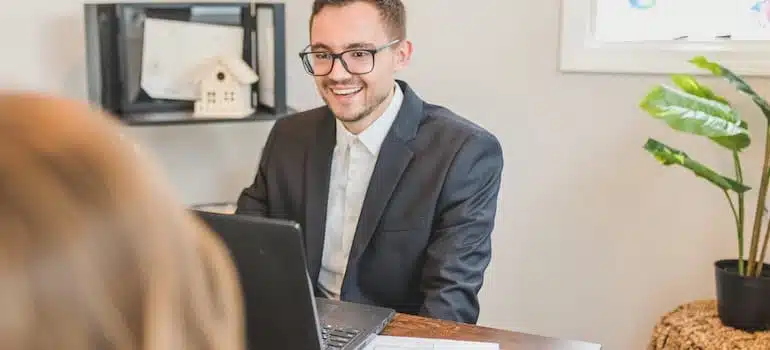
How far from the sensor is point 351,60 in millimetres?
2018

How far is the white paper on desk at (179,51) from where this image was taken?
265 centimetres

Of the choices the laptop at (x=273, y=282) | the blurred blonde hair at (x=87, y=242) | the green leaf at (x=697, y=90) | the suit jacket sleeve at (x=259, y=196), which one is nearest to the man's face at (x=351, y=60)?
the suit jacket sleeve at (x=259, y=196)

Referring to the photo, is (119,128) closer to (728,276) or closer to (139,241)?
(139,241)

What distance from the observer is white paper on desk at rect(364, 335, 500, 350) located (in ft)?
4.62

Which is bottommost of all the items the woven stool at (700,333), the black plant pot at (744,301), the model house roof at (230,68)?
the woven stool at (700,333)

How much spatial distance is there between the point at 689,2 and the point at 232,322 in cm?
215

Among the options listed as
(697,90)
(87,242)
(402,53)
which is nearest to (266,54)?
(402,53)

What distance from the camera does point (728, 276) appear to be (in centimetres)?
210

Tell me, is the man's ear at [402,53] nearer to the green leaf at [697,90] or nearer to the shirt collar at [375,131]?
the shirt collar at [375,131]

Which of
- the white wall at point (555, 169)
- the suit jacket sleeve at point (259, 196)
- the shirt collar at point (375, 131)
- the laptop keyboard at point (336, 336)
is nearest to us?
the laptop keyboard at point (336, 336)

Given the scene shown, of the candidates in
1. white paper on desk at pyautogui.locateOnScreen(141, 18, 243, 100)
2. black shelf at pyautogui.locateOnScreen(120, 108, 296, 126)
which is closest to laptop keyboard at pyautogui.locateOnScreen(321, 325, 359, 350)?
black shelf at pyautogui.locateOnScreen(120, 108, 296, 126)

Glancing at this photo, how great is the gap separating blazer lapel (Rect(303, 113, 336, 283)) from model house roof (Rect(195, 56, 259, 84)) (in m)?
0.67

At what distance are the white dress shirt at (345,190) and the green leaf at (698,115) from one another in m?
0.60

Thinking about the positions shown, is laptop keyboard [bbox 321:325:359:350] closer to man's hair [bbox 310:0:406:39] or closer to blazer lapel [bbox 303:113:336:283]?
blazer lapel [bbox 303:113:336:283]
